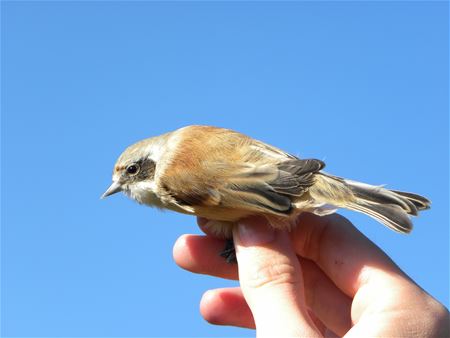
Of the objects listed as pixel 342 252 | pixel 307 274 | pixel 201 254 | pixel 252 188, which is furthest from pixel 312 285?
pixel 252 188

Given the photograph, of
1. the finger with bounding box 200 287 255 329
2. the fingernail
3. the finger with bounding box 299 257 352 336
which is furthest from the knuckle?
the finger with bounding box 200 287 255 329

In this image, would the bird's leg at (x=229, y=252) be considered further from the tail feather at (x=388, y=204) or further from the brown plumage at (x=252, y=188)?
the tail feather at (x=388, y=204)

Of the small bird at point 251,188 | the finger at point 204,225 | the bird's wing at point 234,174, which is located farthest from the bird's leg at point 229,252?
the bird's wing at point 234,174

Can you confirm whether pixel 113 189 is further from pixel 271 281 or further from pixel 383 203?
pixel 383 203

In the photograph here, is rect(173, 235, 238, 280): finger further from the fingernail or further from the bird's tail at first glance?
the bird's tail

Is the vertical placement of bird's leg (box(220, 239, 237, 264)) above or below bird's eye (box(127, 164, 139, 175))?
below

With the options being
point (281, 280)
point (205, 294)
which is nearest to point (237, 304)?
point (205, 294)
